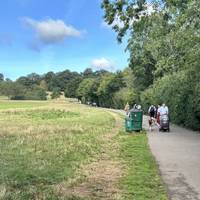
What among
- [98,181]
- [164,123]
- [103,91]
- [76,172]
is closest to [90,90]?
[103,91]

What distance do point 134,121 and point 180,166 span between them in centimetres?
1641

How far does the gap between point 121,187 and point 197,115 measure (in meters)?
22.8

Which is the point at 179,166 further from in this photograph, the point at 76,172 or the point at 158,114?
the point at 158,114

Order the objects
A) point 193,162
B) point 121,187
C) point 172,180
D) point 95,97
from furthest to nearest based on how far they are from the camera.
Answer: point 95,97 → point 193,162 → point 172,180 → point 121,187

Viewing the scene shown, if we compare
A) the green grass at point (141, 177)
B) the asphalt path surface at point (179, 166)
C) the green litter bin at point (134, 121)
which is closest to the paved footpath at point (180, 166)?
the asphalt path surface at point (179, 166)

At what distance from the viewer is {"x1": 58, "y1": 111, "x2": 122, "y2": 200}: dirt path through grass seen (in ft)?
36.8

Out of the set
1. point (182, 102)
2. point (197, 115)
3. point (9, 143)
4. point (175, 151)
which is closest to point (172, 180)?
point (175, 151)

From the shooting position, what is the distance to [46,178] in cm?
1282

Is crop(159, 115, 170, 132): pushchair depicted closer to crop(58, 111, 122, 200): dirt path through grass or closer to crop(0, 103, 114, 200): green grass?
crop(0, 103, 114, 200): green grass

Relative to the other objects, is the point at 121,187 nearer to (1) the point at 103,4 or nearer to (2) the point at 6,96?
(1) the point at 103,4

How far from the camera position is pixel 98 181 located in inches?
512

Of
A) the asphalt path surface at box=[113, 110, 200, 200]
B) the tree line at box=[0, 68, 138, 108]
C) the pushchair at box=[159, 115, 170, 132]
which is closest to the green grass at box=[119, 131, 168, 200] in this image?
the asphalt path surface at box=[113, 110, 200, 200]

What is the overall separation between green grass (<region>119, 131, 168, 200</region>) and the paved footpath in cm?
23

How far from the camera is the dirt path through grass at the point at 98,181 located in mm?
11227
